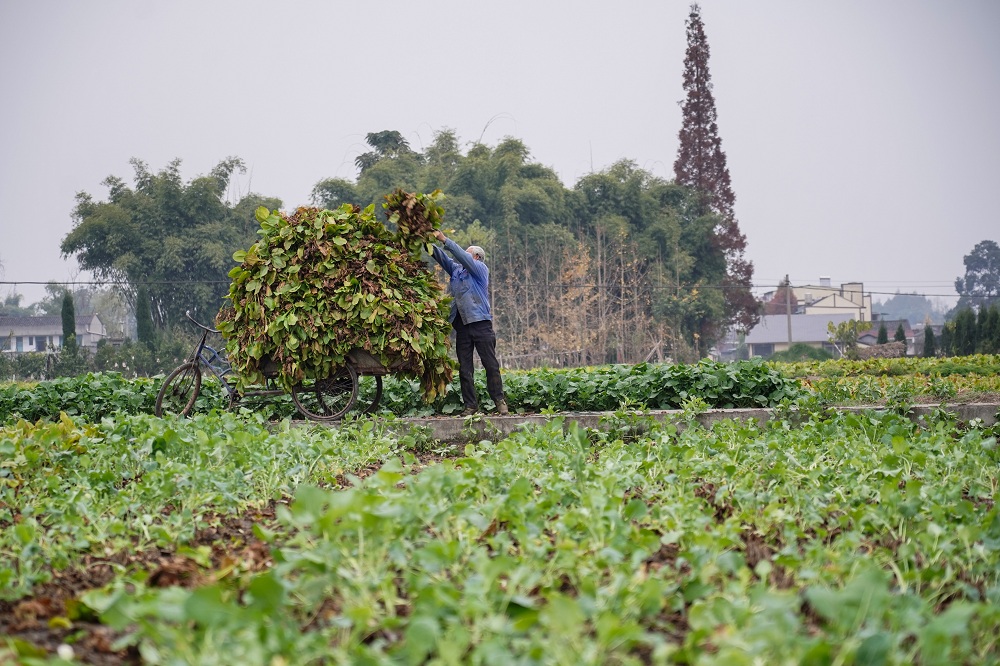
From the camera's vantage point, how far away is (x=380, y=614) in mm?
2350

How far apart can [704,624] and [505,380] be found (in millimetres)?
7021

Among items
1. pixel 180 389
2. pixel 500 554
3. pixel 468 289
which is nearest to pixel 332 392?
pixel 468 289

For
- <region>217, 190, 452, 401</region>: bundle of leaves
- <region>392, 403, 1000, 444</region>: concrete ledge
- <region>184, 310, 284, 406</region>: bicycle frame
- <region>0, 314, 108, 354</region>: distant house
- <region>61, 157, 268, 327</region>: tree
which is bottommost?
<region>392, 403, 1000, 444</region>: concrete ledge

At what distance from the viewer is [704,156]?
40812mm

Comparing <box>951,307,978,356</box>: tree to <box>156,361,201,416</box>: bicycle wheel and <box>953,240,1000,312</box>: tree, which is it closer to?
<box>156,361,201,416</box>: bicycle wheel

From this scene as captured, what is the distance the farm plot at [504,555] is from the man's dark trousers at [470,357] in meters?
3.01

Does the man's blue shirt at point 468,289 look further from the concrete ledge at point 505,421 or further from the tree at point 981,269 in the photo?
the tree at point 981,269

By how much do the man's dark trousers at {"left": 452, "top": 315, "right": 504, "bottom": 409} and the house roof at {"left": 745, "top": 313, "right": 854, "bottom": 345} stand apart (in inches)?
2208

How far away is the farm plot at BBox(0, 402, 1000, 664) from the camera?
6.55 feet

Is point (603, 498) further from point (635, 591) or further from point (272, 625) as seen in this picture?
point (272, 625)

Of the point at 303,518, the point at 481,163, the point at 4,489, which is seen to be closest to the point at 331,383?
the point at 4,489

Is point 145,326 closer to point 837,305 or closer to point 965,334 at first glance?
point 965,334

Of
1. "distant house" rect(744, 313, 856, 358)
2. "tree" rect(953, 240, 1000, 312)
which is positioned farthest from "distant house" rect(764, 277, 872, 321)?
"tree" rect(953, 240, 1000, 312)

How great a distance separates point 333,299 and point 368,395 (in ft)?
5.42
